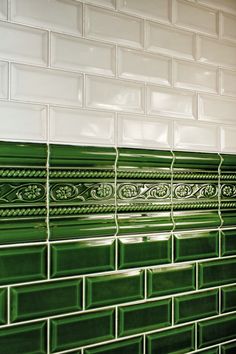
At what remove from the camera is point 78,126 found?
1388 millimetres

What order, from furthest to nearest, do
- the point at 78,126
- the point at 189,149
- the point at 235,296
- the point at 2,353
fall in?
the point at 235,296 → the point at 189,149 → the point at 78,126 → the point at 2,353

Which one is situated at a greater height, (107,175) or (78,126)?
(78,126)

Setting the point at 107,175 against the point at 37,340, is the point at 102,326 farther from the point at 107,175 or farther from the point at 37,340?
the point at 107,175

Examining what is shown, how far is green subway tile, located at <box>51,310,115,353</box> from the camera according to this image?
1331mm

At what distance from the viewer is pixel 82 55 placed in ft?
4.61

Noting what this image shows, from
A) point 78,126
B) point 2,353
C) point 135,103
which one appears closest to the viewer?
point 2,353

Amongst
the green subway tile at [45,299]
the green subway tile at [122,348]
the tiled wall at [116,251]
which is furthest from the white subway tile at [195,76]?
the green subway tile at [122,348]

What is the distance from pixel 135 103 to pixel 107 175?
304mm

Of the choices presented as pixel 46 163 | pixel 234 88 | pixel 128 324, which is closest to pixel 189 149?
pixel 234 88

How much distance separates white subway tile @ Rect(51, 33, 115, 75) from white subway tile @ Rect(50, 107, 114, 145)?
16cm

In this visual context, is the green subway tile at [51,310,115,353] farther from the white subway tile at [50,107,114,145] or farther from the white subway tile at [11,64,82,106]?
the white subway tile at [11,64,82,106]

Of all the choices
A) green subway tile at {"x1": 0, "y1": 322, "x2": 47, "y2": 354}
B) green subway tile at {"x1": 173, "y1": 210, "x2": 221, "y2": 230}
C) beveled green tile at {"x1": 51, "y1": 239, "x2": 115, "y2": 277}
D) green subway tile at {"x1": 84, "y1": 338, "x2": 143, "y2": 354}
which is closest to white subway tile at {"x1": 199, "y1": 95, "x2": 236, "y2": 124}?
green subway tile at {"x1": 173, "y1": 210, "x2": 221, "y2": 230}

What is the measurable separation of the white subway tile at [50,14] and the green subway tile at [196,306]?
43.2 inches

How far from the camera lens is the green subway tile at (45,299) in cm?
127
